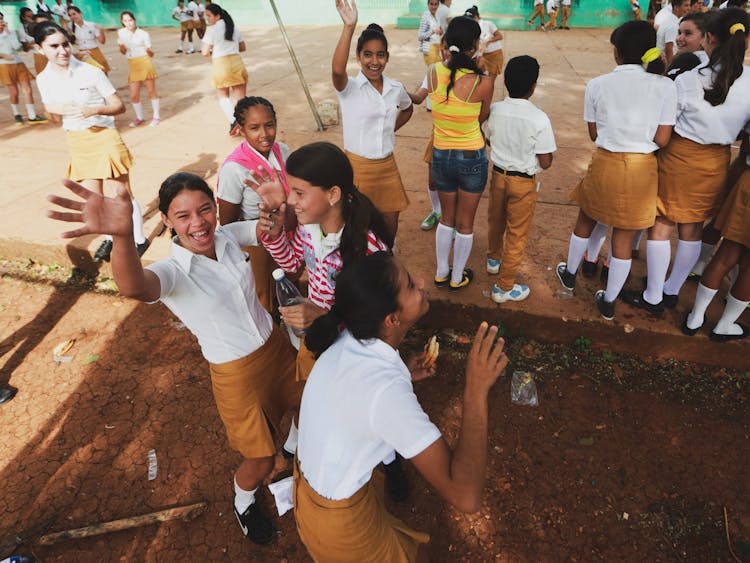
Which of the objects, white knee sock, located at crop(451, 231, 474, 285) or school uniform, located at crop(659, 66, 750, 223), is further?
white knee sock, located at crop(451, 231, 474, 285)

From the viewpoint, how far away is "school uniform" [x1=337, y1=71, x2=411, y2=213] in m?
3.36

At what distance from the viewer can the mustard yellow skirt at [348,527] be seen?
1589mm

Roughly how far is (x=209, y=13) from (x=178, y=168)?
2.53 metres

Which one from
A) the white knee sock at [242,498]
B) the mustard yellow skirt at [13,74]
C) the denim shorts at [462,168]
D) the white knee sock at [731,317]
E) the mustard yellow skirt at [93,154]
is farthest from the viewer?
the mustard yellow skirt at [13,74]

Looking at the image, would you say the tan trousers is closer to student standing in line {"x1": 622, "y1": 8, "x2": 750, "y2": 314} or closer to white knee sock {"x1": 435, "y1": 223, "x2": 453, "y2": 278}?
white knee sock {"x1": 435, "y1": 223, "x2": 453, "y2": 278}

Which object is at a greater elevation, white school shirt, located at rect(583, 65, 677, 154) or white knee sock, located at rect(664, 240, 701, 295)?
white school shirt, located at rect(583, 65, 677, 154)

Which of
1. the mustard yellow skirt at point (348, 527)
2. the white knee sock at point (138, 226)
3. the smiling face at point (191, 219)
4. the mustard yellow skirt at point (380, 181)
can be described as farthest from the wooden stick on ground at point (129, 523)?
the white knee sock at point (138, 226)

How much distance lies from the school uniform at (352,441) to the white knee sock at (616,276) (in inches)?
93.9

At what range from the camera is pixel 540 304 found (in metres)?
3.62

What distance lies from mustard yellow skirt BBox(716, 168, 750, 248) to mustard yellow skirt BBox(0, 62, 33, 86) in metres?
10.2

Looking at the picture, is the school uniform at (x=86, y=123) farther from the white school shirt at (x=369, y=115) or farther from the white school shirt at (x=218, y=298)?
the white school shirt at (x=218, y=298)

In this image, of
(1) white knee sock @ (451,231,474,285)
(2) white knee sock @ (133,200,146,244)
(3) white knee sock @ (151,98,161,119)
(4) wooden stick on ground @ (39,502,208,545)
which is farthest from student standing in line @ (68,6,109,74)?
(4) wooden stick on ground @ (39,502,208,545)

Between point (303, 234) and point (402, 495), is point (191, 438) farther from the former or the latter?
point (303, 234)

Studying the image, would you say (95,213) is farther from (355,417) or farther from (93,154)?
(93,154)
